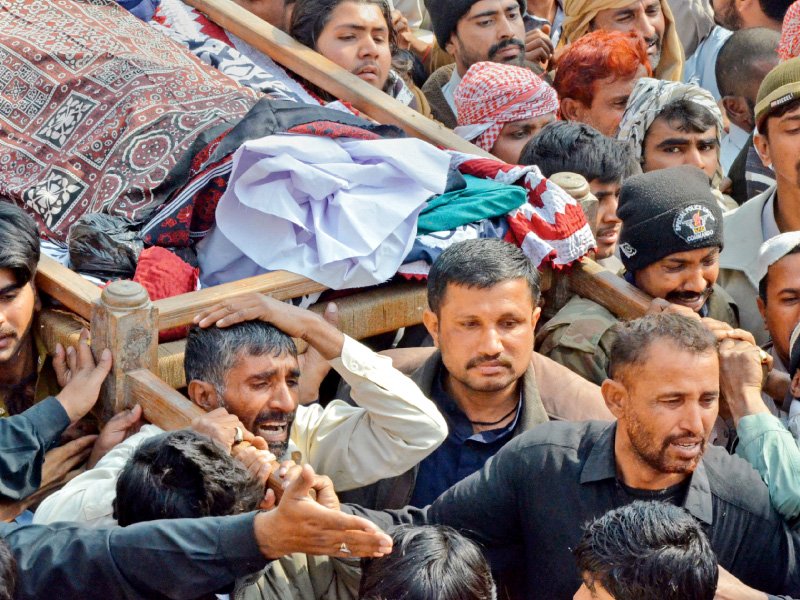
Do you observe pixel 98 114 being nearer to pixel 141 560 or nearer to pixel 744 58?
pixel 141 560

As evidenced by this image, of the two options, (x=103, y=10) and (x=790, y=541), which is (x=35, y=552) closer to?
(x=790, y=541)

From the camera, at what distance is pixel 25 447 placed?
11.8 ft

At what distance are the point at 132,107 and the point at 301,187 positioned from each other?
828 millimetres

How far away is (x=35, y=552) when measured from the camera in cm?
293

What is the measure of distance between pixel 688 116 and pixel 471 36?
125cm

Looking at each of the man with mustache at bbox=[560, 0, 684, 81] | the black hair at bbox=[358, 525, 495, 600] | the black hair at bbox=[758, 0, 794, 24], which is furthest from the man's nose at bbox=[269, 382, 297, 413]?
the black hair at bbox=[758, 0, 794, 24]

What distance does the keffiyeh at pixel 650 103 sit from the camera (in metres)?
5.27

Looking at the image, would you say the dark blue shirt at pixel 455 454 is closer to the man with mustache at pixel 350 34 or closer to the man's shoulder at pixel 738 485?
the man's shoulder at pixel 738 485

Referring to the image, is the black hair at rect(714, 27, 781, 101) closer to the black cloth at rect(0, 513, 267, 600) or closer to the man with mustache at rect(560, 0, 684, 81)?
the man with mustache at rect(560, 0, 684, 81)

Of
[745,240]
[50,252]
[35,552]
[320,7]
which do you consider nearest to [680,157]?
[745,240]

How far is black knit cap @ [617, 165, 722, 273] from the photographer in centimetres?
426

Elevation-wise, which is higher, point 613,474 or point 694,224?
point 694,224

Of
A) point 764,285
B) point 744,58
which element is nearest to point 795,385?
point 764,285

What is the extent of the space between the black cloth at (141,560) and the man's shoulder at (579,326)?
5.54ft
